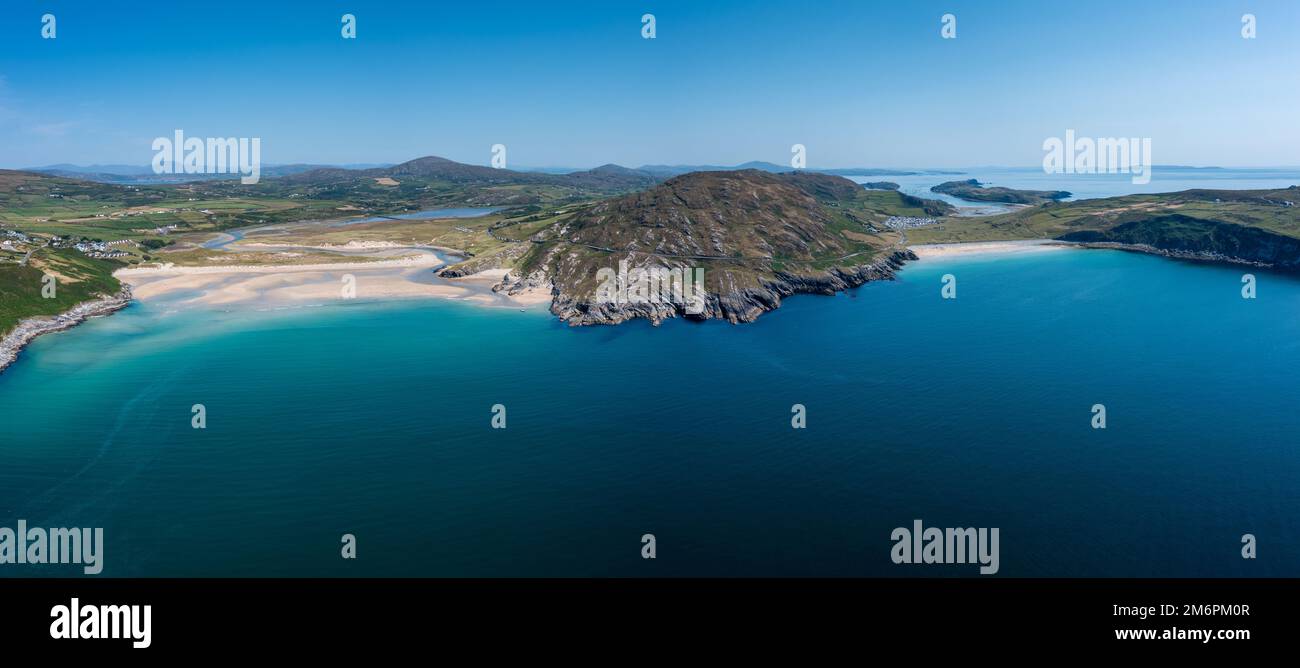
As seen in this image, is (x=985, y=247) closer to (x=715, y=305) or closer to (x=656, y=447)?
(x=715, y=305)

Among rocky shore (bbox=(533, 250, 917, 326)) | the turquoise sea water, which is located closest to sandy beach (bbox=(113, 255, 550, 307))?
rocky shore (bbox=(533, 250, 917, 326))

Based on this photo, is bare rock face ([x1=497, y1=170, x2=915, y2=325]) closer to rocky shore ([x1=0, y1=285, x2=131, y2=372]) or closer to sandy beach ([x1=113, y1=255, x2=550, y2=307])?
sandy beach ([x1=113, y1=255, x2=550, y2=307])

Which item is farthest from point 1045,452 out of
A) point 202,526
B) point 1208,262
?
point 1208,262

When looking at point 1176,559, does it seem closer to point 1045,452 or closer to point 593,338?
point 1045,452

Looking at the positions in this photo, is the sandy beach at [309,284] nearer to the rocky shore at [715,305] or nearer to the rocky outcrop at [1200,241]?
the rocky shore at [715,305]

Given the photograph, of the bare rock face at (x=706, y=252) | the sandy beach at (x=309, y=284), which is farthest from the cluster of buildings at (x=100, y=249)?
the bare rock face at (x=706, y=252)

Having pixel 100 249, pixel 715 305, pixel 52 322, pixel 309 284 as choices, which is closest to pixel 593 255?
pixel 715 305

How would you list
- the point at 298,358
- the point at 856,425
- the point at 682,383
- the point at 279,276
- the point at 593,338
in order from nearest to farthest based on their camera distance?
the point at 856,425
the point at 682,383
the point at 298,358
the point at 593,338
the point at 279,276
